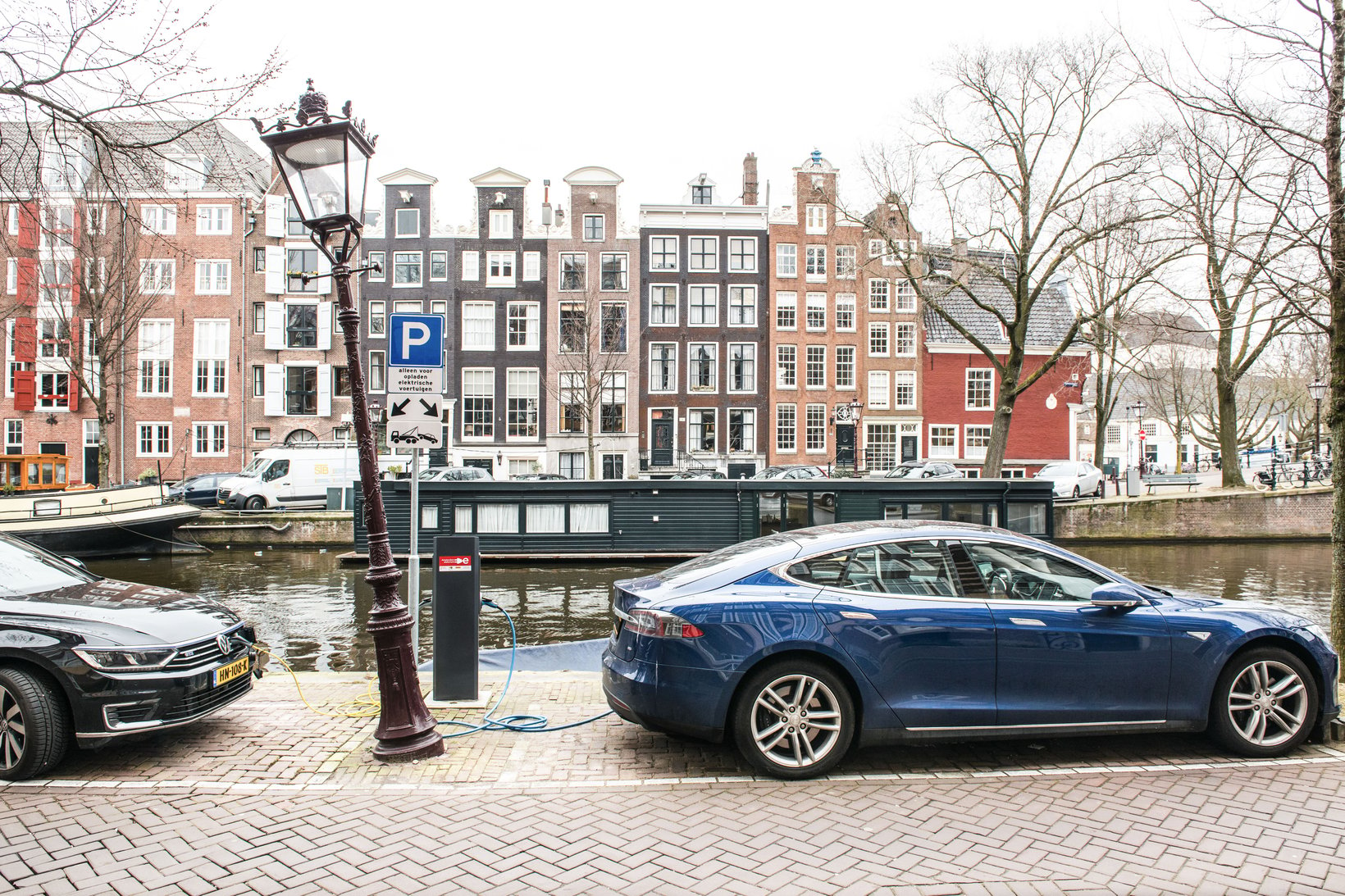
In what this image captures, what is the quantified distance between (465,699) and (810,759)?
3.05 m

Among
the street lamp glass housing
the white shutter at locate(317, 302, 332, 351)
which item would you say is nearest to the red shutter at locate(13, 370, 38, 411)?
the white shutter at locate(317, 302, 332, 351)

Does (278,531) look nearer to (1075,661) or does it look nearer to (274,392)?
(274,392)

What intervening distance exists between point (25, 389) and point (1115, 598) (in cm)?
4970

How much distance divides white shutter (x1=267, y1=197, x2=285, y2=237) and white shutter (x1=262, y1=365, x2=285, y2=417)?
689 centimetres

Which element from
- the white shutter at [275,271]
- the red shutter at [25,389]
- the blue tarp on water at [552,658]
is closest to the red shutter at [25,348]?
the red shutter at [25,389]

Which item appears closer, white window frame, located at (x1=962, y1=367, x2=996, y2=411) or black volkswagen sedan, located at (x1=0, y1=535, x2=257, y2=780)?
black volkswagen sedan, located at (x1=0, y1=535, x2=257, y2=780)

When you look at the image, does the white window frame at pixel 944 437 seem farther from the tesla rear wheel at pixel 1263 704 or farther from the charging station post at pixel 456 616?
the charging station post at pixel 456 616

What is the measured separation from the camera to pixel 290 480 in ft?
105

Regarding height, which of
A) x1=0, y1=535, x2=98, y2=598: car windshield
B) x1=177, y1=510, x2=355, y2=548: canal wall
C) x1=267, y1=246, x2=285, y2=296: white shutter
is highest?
x1=267, y1=246, x2=285, y2=296: white shutter

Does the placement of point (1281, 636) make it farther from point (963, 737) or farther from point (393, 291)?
point (393, 291)

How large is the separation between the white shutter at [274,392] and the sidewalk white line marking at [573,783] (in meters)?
40.2

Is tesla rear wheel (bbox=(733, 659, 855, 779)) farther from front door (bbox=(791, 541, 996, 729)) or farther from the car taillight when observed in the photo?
the car taillight

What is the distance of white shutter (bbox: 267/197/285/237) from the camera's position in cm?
4272

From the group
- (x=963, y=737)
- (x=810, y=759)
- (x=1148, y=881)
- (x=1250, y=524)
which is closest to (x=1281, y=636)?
(x=963, y=737)
